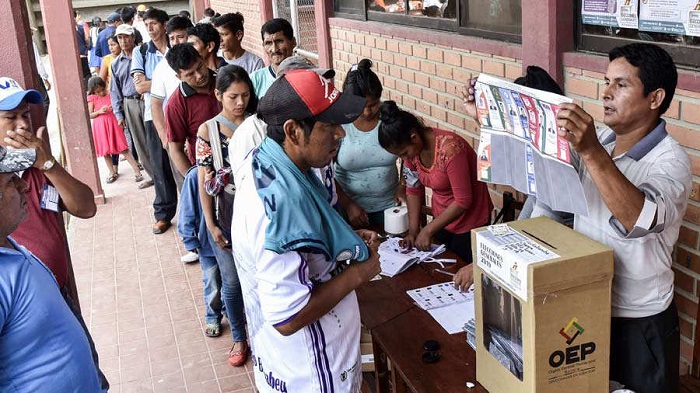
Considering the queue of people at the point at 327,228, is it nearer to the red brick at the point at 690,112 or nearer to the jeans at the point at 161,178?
the red brick at the point at 690,112

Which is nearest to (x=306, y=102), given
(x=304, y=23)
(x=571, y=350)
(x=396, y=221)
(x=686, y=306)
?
(x=571, y=350)

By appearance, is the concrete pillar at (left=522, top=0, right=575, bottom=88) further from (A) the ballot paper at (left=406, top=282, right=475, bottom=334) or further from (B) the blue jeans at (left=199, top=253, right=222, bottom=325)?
(B) the blue jeans at (left=199, top=253, right=222, bottom=325)

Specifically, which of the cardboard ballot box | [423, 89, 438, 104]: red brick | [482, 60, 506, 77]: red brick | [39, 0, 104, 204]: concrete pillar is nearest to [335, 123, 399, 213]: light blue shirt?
[482, 60, 506, 77]: red brick

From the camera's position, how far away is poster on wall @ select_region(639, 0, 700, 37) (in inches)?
107

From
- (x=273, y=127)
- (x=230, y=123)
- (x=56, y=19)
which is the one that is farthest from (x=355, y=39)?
(x=273, y=127)

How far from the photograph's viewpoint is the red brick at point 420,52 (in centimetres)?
487

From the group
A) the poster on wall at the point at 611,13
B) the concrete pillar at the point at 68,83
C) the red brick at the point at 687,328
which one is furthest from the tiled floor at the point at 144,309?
the poster on wall at the point at 611,13

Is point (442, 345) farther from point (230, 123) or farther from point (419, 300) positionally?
point (230, 123)

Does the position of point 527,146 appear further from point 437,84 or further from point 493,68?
point 437,84

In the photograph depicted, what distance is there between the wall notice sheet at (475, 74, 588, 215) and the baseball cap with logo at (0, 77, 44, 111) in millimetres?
1819

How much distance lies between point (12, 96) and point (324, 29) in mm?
4185

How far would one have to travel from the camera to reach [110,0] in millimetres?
18438

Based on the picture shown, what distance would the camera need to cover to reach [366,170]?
3.98m

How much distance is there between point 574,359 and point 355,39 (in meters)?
4.55
